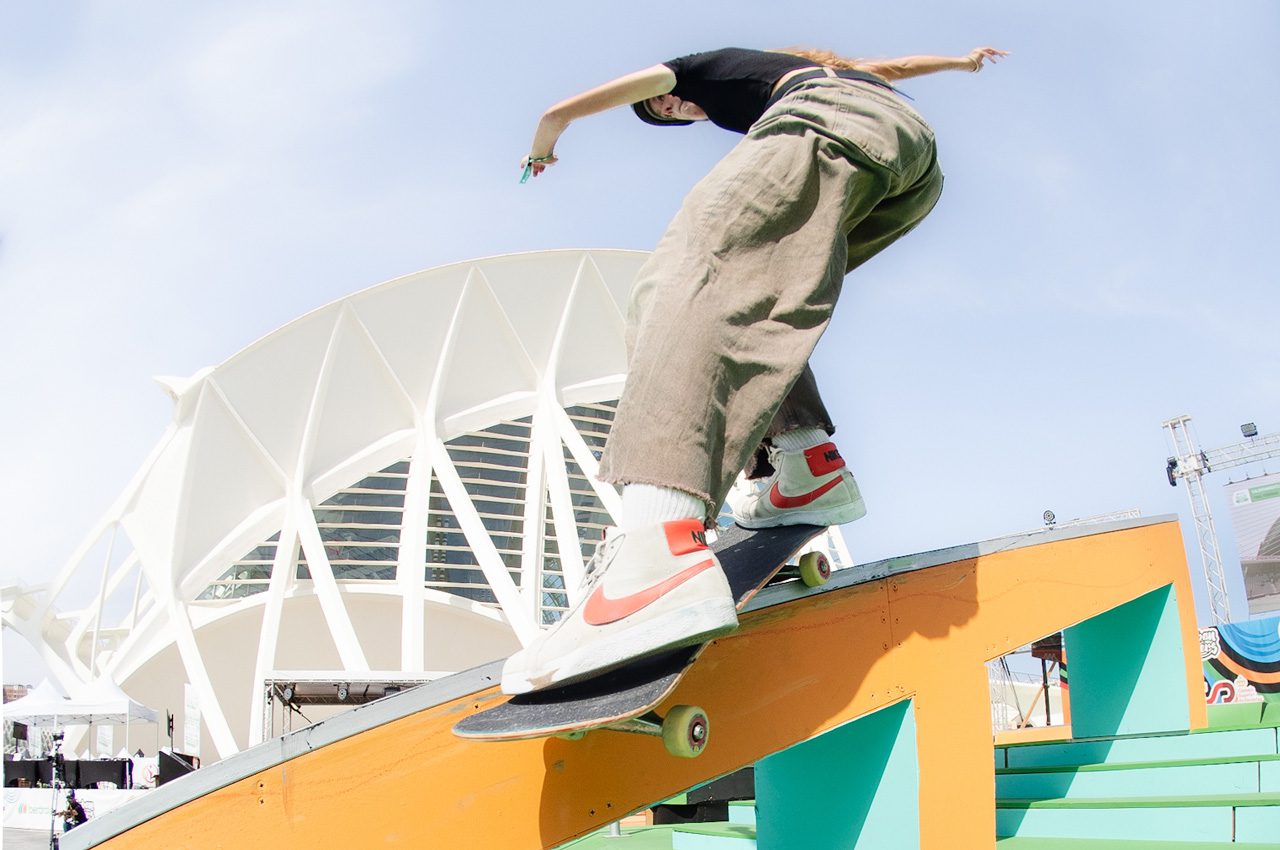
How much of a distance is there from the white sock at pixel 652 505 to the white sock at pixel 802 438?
28.6 inches

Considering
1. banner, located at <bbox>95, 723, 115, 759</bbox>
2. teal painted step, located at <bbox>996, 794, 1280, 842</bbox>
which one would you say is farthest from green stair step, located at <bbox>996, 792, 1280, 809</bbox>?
banner, located at <bbox>95, 723, 115, 759</bbox>

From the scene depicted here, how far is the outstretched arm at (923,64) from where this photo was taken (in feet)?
6.67

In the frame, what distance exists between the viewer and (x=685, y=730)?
4.99 ft

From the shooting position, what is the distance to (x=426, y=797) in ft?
4.89

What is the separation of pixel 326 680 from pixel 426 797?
14.1 meters

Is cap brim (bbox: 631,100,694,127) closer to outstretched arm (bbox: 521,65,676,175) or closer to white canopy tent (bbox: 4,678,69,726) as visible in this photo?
outstretched arm (bbox: 521,65,676,175)

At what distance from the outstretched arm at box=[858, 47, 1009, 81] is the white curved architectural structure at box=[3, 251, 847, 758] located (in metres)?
17.0

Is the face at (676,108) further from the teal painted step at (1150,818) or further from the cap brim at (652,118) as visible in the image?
the teal painted step at (1150,818)

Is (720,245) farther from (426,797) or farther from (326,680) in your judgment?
(326,680)

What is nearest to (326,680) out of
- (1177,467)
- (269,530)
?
(269,530)

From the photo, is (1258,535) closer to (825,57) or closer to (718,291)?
(825,57)

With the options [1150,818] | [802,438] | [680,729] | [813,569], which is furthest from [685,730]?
[1150,818]

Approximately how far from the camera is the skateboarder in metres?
1.38

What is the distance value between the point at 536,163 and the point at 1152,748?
2.60 m
